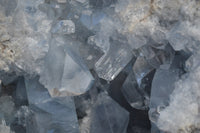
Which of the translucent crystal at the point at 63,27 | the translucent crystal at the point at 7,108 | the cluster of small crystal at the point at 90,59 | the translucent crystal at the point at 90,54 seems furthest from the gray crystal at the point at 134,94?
the translucent crystal at the point at 7,108

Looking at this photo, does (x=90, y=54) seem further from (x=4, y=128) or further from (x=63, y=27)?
(x=4, y=128)

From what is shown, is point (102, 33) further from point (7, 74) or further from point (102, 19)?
point (7, 74)

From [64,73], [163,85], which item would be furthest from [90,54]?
[163,85]

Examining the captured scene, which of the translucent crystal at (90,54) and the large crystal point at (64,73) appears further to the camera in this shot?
the translucent crystal at (90,54)

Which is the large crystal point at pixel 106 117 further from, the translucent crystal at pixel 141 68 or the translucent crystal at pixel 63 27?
the translucent crystal at pixel 63 27

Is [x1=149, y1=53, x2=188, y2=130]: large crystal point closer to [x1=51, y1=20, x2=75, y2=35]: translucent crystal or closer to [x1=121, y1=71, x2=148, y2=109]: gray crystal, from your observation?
[x1=121, y1=71, x2=148, y2=109]: gray crystal

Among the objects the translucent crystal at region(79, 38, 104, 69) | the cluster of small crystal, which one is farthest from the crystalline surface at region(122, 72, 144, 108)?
the translucent crystal at region(79, 38, 104, 69)
